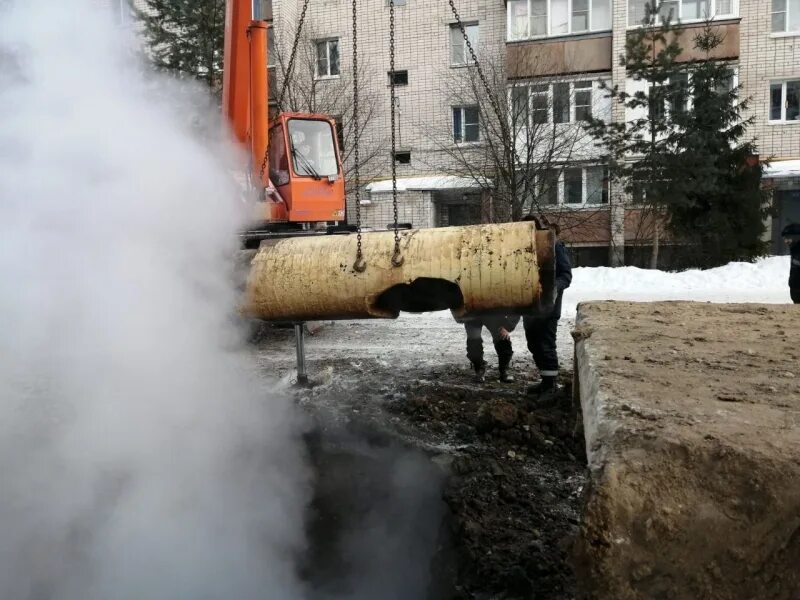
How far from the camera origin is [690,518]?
1.58m

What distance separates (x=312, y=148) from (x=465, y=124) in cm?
1260

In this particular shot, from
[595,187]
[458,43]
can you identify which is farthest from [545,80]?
[458,43]

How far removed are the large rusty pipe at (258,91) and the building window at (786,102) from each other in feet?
53.7

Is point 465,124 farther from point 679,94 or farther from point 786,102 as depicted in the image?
point 786,102

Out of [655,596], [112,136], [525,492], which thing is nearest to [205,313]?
[112,136]

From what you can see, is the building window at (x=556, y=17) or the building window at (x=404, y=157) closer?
the building window at (x=556, y=17)

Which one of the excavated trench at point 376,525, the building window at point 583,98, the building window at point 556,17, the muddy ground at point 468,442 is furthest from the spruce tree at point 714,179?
the excavated trench at point 376,525

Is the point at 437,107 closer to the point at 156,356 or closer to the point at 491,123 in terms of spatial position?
the point at 491,123

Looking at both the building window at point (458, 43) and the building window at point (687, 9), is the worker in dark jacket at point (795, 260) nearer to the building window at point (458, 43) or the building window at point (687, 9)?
the building window at point (687, 9)

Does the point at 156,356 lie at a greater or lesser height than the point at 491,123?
lesser

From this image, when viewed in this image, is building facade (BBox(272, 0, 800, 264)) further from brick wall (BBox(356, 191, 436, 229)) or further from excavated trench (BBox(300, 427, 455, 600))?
excavated trench (BBox(300, 427, 455, 600))

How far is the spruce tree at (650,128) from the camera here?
50.2 feet

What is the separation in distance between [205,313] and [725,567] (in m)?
2.85

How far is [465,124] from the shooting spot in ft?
64.6
